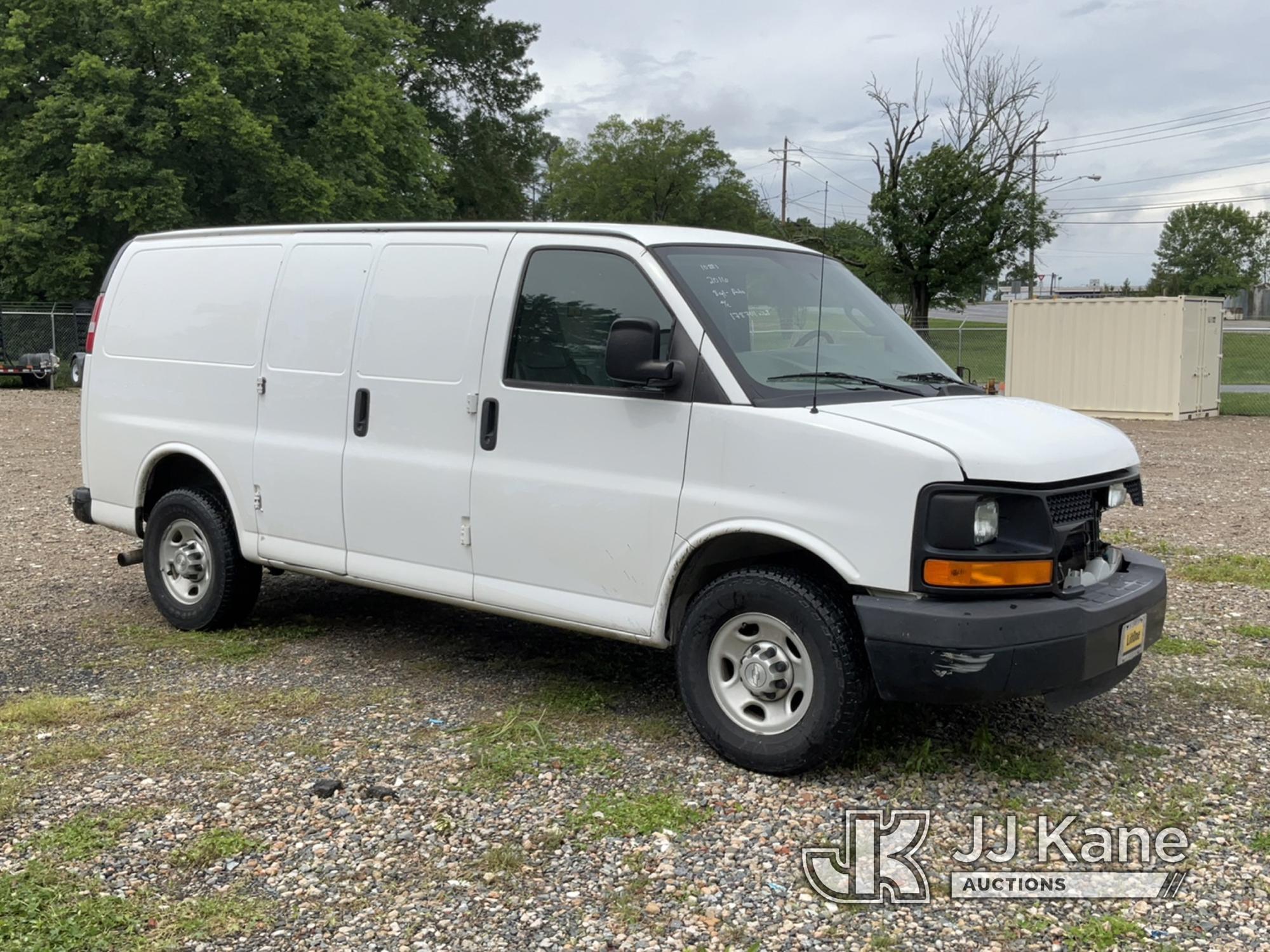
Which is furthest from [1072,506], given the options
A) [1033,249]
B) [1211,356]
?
[1033,249]

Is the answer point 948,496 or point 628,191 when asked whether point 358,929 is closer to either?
point 948,496

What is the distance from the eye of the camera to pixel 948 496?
4113mm

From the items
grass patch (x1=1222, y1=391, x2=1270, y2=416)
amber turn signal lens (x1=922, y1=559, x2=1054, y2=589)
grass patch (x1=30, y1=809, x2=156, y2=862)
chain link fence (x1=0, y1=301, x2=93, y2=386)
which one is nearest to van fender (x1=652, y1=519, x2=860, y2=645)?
amber turn signal lens (x1=922, y1=559, x2=1054, y2=589)

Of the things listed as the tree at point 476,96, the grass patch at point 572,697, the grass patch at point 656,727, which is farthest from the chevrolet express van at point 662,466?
the tree at point 476,96

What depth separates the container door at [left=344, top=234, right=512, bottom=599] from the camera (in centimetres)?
539

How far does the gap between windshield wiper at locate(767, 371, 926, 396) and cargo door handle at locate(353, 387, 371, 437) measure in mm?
2062

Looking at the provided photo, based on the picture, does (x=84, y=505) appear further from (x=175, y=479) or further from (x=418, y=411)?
(x=418, y=411)

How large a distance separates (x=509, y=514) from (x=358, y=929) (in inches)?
81.5

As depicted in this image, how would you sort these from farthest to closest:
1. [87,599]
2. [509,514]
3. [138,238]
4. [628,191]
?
[628,191] < [87,599] < [138,238] < [509,514]

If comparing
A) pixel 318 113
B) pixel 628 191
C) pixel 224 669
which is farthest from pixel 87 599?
pixel 628 191

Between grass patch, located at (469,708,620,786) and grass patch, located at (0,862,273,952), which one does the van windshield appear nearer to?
grass patch, located at (469,708,620,786)

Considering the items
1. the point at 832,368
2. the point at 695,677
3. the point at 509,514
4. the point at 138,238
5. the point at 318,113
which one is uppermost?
the point at 318,113

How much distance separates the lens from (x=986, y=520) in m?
4.18

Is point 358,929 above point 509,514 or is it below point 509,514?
below
